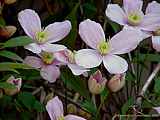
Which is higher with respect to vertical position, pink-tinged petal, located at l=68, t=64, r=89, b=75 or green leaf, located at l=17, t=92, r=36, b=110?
pink-tinged petal, located at l=68, t=64, r=89, b=75

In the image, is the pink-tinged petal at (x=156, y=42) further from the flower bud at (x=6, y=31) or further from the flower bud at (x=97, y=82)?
the flower bud at (x=6, y=31)

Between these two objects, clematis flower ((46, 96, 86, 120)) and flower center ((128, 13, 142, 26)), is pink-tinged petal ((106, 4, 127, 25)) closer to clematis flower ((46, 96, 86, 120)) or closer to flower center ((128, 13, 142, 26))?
flower center ((128, 13, 142, 26))

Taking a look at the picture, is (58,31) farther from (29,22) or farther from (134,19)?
(134,19)

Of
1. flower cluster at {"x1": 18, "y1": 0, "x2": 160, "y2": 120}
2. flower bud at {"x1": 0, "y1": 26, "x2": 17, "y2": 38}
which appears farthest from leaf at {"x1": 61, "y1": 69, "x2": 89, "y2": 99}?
flower bud at {"x1": 0, "y1": 26, "x2": 17, "y2": 38}

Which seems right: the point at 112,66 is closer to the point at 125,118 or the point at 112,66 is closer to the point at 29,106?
the point at 125,118

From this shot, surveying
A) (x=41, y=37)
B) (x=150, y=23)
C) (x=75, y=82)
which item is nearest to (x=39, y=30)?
(x=41, y=37)

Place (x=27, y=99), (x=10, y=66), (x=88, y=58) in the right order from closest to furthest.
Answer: (x=10, y=66) → (x=88, y=58) → (x=27, y=99)
